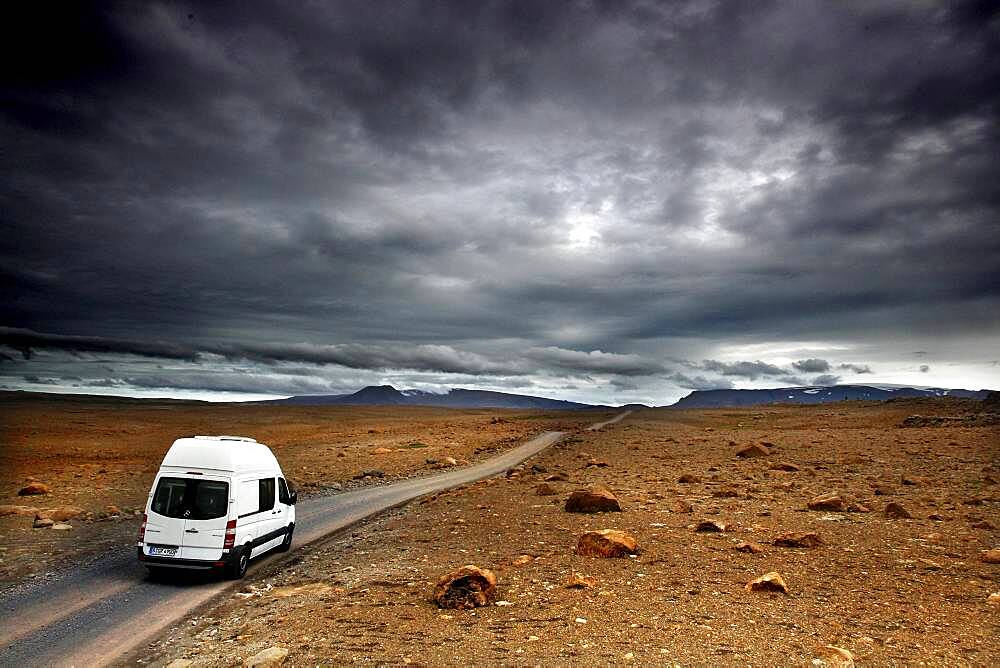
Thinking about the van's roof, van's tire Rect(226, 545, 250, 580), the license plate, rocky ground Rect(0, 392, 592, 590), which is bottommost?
rocky ground Rect(0, 392, 592, 590)

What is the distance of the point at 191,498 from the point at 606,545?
10798 mm

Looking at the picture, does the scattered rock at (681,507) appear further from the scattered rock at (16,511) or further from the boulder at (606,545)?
the scattered rock at (16,511)

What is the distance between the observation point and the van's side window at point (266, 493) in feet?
58.7

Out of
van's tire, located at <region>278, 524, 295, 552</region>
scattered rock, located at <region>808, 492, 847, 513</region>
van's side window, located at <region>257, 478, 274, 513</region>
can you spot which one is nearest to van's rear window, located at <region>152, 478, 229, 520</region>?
van's side window, located at <region>257, 478, 274, 513</region>

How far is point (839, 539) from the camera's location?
16.8m

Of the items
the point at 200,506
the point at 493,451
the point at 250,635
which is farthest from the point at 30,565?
the point at 493,451

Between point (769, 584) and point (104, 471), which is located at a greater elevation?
point (769, 584)

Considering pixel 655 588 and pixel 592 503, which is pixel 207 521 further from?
pixel 592 503

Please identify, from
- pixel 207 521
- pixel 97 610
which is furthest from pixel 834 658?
pixel 97 610

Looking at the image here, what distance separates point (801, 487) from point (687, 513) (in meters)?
8.68

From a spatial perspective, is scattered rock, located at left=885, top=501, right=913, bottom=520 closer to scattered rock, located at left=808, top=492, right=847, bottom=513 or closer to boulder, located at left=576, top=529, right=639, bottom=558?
scattered rock, located at left=808, top=492, right=847, bottom=513

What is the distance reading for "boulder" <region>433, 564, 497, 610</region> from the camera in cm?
1262

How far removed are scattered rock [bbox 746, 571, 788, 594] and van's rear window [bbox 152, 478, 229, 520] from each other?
12635mm

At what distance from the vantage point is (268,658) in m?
10.3
